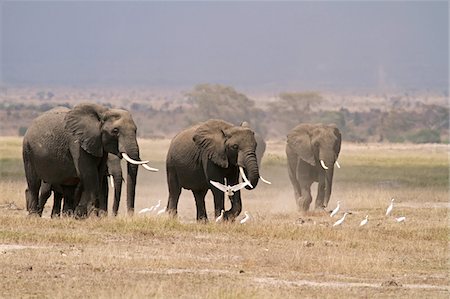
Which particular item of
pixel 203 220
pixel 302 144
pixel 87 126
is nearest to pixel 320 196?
pixel 302 144

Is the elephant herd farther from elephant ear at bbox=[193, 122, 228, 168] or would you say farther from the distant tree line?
the distant tree line

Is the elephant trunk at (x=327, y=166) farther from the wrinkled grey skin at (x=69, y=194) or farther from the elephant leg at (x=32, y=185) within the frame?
the elephant leg at (x=32, y=185)

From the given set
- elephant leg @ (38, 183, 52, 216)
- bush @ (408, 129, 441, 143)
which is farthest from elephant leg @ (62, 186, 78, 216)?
bush @ (408, 129, 441, 143)

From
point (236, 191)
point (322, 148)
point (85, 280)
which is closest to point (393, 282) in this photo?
point (85, 280)

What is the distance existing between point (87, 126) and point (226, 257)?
515 cm

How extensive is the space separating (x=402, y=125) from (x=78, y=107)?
87683 mm

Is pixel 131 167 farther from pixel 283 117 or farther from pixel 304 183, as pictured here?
pixel 283 117

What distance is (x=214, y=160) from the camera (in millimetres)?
22125

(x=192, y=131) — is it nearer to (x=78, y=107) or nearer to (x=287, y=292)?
(x=78, y=107)

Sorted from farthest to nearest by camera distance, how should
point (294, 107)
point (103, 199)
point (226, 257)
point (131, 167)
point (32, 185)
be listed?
point (294, 107)
point (32, 185)
point (131, 167)
point (103, 199)
point (226, 257)

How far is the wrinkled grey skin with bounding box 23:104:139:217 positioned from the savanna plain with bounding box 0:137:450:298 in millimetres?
1035

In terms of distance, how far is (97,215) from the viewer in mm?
21438

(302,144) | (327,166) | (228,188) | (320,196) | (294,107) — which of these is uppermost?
(228,188)

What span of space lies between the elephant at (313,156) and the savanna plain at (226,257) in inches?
94.3
